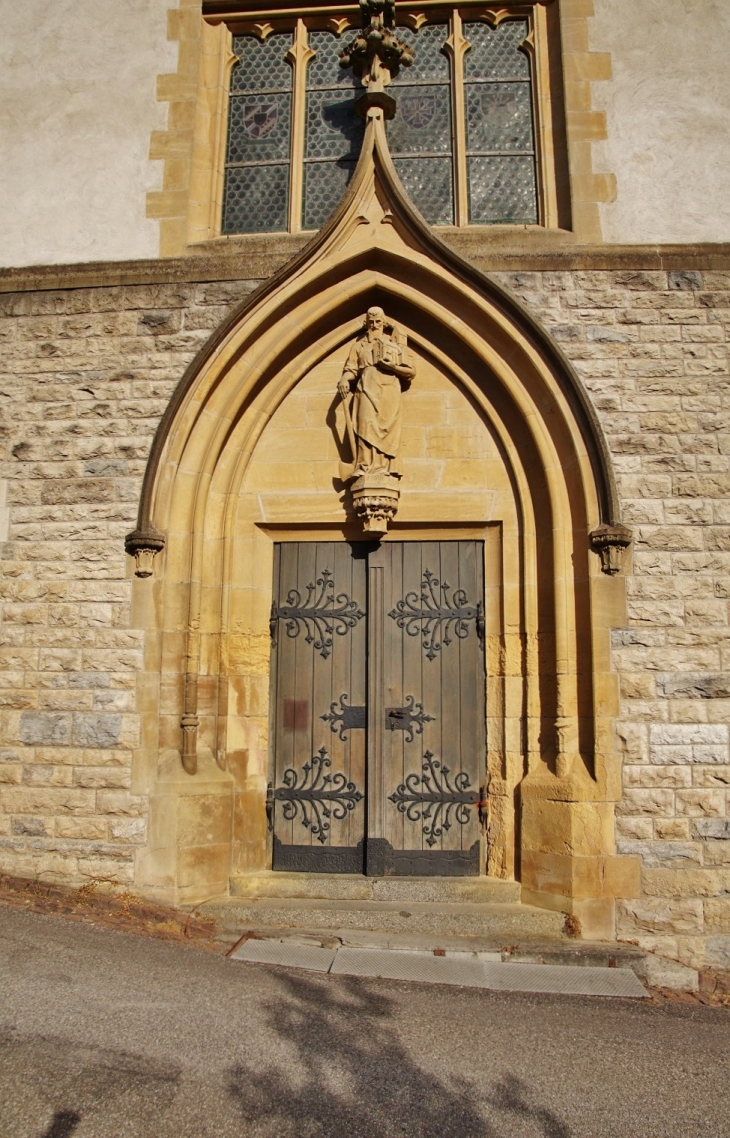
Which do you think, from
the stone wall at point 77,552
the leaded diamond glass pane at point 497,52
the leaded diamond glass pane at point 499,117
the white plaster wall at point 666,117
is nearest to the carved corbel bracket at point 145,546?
the stone wall at point 77,552

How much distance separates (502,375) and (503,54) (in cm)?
292

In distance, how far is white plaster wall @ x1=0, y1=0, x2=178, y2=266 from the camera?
6531 millimetres

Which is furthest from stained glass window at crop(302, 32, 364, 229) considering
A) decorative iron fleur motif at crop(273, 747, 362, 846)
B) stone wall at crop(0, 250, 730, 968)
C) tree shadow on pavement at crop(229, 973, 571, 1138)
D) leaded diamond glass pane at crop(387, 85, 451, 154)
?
tree shadow on pavement at crop(229, 973, 571, 1138)

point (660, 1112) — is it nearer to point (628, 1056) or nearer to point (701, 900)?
point (628, 1056)

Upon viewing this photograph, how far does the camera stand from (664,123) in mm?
6363

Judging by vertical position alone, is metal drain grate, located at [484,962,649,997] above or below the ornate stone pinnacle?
below

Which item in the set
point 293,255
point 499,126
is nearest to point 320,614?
point 293,255

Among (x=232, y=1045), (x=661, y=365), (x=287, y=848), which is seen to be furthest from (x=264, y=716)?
(x=661, y=365)

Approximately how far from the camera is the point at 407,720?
605 cm

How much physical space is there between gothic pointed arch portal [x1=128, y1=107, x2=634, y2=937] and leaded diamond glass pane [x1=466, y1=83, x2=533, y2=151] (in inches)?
34.8

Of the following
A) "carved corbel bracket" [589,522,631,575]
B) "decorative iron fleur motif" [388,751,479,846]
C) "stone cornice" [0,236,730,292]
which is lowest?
"decorative iron fleur motif" [388,751,479,846]

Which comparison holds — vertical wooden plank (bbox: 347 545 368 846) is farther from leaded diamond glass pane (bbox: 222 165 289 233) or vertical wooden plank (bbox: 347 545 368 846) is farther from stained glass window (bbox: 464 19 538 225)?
stained glass window (bbox: 464 19 538 225)

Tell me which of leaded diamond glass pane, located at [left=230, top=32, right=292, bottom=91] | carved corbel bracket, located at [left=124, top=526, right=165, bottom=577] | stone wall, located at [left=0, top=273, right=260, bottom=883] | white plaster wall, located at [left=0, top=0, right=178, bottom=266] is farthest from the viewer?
leaded diamond glass pane, located at [left=230, top=32, right=292, bottom=91]

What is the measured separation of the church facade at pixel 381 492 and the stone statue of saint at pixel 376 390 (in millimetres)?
24
